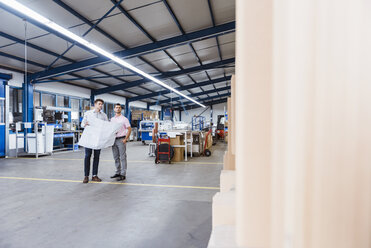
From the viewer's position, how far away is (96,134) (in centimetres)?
391

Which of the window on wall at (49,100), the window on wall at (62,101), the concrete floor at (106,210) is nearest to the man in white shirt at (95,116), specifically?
the concrete floor at (106,210)

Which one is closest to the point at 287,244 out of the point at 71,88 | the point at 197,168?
the point at 197,168

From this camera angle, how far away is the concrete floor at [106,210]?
81.0 inches

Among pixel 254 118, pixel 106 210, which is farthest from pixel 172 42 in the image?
pixel 254 118

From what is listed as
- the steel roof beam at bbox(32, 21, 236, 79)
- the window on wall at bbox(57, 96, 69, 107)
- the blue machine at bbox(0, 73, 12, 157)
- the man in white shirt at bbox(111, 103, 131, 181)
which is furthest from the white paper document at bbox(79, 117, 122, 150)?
the window on wall at bbox(57, 96, 69, 107)

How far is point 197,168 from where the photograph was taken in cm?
553

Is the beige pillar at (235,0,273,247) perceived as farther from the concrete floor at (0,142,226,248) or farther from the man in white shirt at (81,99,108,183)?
the man in white shirt at (81,99,108,183)

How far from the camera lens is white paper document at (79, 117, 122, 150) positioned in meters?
3.88

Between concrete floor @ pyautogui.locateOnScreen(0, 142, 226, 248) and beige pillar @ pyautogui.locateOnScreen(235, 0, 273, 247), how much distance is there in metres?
1.97

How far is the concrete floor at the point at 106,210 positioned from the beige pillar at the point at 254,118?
1970mm

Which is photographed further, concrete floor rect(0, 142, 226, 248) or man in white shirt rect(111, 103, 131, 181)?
man in white shirt rect(111, 103, 131, 181)

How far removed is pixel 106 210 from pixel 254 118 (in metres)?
2.97

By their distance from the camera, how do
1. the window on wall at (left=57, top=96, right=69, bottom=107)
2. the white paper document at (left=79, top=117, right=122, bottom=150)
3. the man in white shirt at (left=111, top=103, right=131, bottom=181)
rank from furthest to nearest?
the window on wall at (left=57, top=96, right=69, bottom=107) < the man in white shirt at (left=111, top=103, right=131, bottom=181) < the white paper document at (left=79, top=117, right=122, bottom=150)

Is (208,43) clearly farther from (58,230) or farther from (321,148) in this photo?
(321,148)
